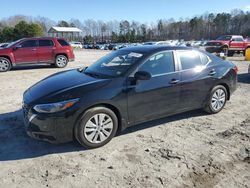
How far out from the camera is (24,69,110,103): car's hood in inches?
159

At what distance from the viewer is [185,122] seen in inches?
208

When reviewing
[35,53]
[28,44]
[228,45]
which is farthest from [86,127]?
[228,45]

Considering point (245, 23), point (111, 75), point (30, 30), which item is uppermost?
point (245, 23)

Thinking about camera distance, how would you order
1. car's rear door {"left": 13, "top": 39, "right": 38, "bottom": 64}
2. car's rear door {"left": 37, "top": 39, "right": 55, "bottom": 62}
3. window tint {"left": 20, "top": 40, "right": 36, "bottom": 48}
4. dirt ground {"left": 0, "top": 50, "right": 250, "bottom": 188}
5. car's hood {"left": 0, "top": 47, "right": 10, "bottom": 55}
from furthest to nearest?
car's rear door {"left": 37, "top": 39, "right": 55, "bottom": 62} < window tint {"left": 20, "top": 40, "right": 36, "bottom": 48} < car's rear door {"left": 13, "top": 39, "right": 38, "bottom": 64} < car's hood {"left": 0, "top": 47, "right": 10, "bottom": 55} < dirt ground {"left": 0, "top": 50, "right": 250, "bottom": 188}

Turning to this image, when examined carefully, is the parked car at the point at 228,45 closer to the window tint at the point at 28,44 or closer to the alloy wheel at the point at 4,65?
the window tint at the point at 28,44

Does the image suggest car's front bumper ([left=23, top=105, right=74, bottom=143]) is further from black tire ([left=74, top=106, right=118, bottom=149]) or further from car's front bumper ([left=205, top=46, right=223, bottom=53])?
car's front bumper ([left=205, top=46, right=223, bottom=53])

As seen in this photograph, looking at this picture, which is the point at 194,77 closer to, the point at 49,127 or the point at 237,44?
the point at 49,127

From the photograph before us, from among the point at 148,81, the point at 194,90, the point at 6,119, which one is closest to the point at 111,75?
the point at 148,81

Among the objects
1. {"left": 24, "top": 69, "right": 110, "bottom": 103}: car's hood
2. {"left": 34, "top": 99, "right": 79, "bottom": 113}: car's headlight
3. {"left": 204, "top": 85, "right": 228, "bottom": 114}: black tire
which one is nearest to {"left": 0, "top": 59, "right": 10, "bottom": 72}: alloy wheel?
{"left": 24, "top": 69, "right": 110, "bottom": 103}: car's hood

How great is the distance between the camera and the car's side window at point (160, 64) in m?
4.64

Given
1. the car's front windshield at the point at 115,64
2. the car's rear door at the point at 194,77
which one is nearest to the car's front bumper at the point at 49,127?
the car's front windshield at the point at 115,64

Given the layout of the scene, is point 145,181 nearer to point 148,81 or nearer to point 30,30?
point 148,81

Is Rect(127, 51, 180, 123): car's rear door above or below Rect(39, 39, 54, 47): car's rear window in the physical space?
below

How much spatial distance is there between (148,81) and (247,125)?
2.32 metres
